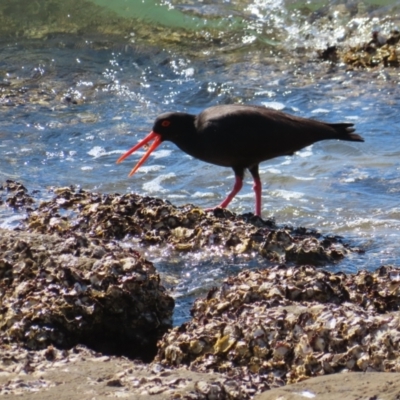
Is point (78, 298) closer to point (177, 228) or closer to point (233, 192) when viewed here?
point (177, 228)

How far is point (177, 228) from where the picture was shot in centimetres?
498

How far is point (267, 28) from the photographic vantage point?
10703 millimetres

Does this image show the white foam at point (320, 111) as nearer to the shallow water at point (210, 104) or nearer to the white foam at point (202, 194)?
the shallow water at point (210, 104)

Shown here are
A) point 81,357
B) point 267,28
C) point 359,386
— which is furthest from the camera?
point 267,28

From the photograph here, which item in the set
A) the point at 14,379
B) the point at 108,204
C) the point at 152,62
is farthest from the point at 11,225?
the point at 152,62

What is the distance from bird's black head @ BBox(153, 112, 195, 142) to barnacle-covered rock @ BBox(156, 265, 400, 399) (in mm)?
2790

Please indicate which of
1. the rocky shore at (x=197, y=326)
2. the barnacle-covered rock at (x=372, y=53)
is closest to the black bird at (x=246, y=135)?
the rocky shore at (x=197, y=326)

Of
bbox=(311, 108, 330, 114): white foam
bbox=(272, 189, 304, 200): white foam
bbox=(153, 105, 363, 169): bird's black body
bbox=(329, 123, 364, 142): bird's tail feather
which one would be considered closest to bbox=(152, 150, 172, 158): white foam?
bbox=(153, 105, 363, 169): bird's black body

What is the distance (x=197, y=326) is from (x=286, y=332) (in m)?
0.39

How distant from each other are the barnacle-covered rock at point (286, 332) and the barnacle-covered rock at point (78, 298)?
0.76 ft

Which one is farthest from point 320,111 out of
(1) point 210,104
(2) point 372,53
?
(2) point 372,53

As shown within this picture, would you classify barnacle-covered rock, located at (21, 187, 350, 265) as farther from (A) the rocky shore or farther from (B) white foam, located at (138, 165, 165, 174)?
(B) white foam, located at (138, 165, 165, 174)

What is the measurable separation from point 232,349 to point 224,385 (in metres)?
0.60

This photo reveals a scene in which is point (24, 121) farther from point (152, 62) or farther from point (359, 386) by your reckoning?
point (359, 386)
